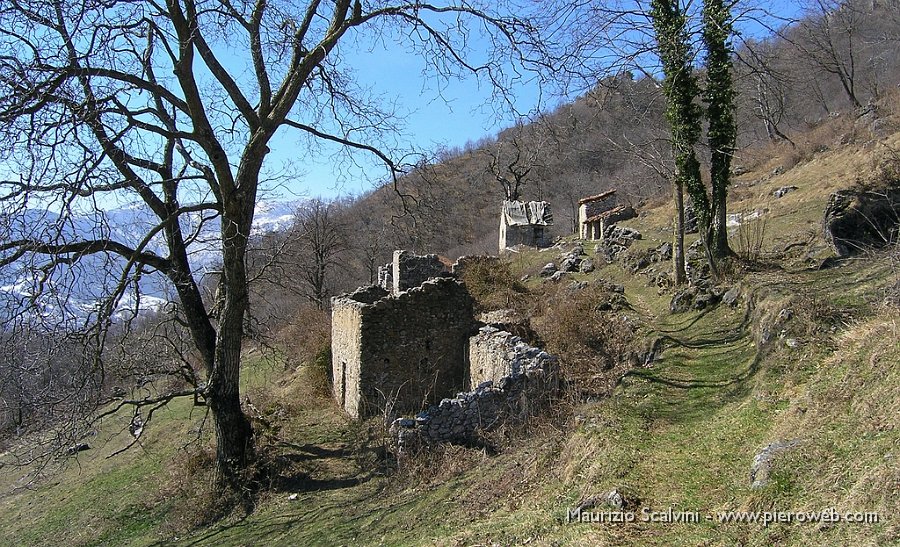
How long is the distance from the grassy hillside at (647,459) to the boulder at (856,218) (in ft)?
2.03

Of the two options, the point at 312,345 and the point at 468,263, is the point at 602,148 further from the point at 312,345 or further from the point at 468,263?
the point at 312,345

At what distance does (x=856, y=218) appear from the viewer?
9469mm

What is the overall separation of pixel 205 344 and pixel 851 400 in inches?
360

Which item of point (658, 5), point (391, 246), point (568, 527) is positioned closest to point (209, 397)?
point (568, 527)

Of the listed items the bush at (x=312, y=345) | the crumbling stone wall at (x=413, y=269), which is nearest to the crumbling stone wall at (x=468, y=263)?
the crumbling stone wall at (x=413, y=269)

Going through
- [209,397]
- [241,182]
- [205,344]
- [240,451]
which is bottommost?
[240,451]

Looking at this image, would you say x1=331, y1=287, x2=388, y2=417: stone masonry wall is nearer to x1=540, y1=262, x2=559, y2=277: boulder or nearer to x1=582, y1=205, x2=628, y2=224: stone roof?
x1=540, y1=262, x2=559, y2=277: boulder

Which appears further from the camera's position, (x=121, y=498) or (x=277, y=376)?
(x=277, y=376)

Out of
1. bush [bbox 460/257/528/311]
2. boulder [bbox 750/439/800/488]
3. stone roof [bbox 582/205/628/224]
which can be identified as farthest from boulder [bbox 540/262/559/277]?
boulder [bbox 750/439/800/488]

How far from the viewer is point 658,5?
11.3 metres

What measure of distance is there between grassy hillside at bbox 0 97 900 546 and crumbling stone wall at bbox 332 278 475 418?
0.85m

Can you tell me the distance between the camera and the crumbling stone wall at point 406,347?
10.9 m

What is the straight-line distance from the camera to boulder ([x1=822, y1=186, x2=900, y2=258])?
917 centimetres

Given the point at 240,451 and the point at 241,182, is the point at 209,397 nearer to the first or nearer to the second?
the point at 240,451
